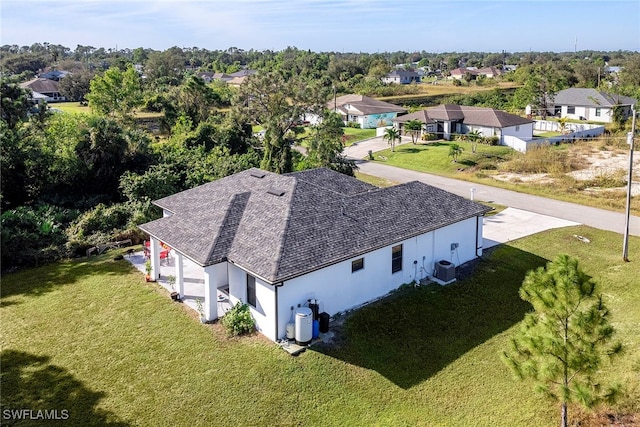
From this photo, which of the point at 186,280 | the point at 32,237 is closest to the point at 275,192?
the point at 186,280

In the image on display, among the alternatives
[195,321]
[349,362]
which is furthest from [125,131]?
[349,362]

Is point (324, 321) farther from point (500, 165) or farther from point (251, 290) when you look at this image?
point (500, 165)

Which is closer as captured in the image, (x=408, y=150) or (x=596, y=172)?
(x=596, y=172)

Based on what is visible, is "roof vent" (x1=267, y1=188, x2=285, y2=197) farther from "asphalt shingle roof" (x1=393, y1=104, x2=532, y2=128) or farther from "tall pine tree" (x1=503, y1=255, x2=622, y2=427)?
"asphalt shingle roof" (x1=393, y1=104, x2=532, y2=128)

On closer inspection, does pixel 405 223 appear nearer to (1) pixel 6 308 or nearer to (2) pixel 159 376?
(2) pixel 159 376

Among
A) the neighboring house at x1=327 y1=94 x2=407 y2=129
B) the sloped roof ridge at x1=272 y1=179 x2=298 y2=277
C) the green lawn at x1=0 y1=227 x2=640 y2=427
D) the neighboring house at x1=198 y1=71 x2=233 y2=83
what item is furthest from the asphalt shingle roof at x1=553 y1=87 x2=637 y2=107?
the neighboring house at x1=198 y1=71 x2=233 y2=83
